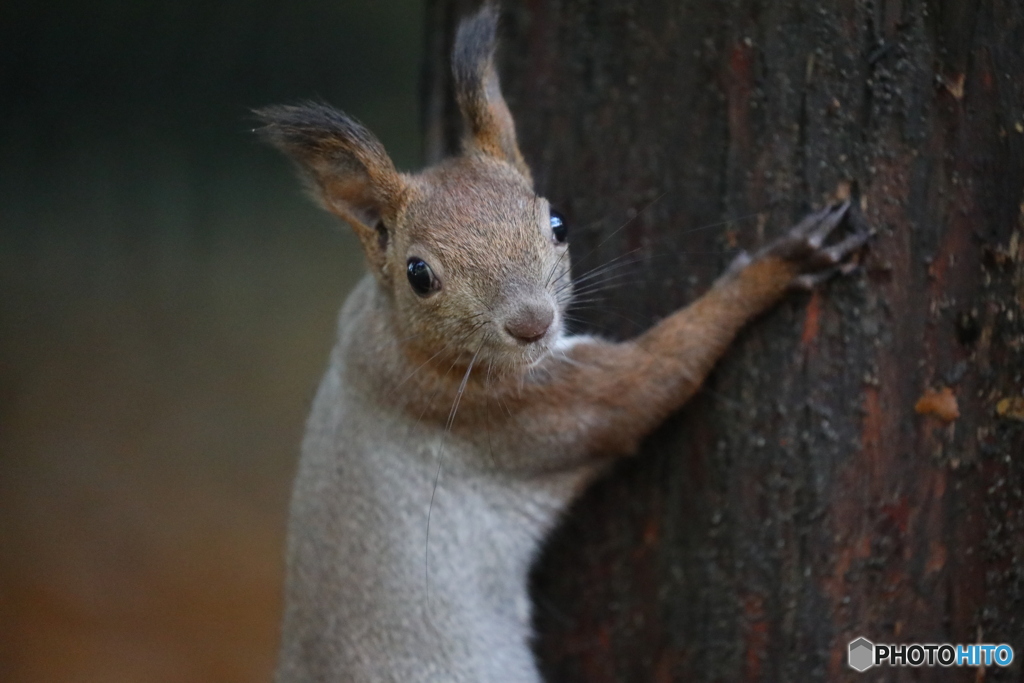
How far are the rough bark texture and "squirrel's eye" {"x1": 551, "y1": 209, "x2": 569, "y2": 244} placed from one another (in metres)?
0.33

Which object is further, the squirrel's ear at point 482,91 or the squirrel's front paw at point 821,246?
the squirrel's ear at point 482,91

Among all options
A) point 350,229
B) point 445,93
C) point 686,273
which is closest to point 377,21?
point 445,93

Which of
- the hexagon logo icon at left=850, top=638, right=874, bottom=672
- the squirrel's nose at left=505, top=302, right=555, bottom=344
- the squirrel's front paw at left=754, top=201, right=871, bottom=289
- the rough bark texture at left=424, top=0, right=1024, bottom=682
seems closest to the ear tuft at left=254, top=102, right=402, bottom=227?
the squirrel's nose at left=505, top=302, right=555, bottom=344

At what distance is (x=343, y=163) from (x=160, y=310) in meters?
3.84

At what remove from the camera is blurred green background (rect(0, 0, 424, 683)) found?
232 inches

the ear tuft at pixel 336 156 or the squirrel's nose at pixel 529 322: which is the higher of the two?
the ear tuft at pixel 336 156

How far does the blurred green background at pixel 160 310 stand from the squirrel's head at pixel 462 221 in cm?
306

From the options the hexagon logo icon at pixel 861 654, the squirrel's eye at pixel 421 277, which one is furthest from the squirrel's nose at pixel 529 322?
the hexagon logo icon at pixel 861 654

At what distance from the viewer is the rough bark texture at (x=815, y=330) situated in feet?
9.27

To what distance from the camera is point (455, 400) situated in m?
3.37

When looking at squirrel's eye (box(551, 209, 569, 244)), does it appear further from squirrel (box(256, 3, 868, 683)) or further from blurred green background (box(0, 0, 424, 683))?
blurred green background (box(0, 0, 424, 683))
